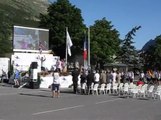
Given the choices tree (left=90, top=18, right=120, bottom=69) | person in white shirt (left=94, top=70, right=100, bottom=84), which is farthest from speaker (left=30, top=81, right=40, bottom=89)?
tree (left=90, top=18, right=120, bottom=69)

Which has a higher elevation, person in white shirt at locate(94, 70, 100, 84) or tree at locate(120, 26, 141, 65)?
tree at locate(120, 26, 141, 65)

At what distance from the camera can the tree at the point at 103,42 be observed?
246 ft

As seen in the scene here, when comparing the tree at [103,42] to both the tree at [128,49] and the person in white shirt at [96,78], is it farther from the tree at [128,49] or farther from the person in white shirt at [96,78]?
the person in white shirt at [96,78]

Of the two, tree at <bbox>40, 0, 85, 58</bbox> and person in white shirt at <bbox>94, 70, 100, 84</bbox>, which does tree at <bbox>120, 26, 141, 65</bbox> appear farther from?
person in white shirt at <bbox>94, 70, 100, 84</bbox>

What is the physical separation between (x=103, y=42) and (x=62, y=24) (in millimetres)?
7813

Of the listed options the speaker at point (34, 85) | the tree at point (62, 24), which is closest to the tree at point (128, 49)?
the tree at point (62, 24)

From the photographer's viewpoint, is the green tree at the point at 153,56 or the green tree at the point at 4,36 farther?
the green tree at the point at 153,56

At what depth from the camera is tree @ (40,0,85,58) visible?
249ft

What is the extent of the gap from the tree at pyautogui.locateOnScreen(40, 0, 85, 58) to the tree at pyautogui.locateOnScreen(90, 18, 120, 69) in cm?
250

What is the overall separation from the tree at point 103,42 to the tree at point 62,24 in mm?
2495

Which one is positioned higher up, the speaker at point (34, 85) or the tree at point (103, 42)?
the tree at point (103, 42)

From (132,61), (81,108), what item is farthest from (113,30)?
(81,108)

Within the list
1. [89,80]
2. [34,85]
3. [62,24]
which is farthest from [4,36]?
[89,80]

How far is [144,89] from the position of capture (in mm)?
30281
